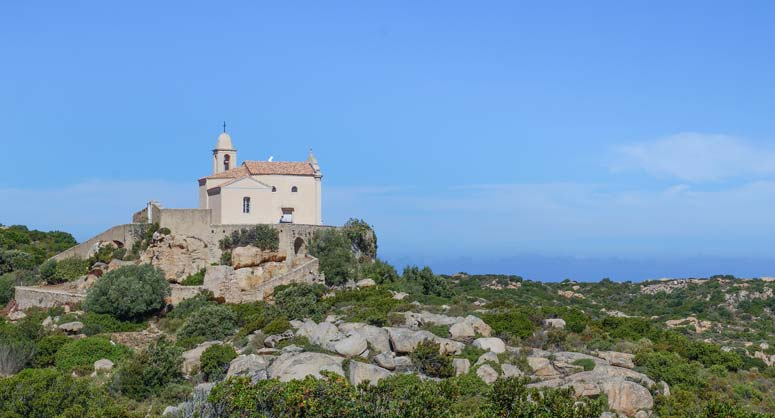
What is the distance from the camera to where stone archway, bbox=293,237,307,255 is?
45438 mm

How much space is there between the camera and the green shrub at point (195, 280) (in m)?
43.8

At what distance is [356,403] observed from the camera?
78.7 ft

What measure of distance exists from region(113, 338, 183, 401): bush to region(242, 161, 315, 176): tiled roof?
16.8m

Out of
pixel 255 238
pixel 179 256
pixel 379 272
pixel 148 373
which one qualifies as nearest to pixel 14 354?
pixel 148 373

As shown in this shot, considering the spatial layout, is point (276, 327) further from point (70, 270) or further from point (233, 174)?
point (70, 270)

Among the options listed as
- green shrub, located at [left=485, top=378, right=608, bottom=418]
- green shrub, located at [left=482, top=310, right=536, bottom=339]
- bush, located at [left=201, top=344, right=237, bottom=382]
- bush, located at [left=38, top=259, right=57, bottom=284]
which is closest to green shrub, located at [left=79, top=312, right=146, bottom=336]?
bush, located at [left=38, top=259, right=57, bottom=284]

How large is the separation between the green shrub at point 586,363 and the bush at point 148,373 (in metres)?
12.9

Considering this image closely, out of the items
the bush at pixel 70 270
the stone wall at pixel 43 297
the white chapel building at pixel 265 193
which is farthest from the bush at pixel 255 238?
the bush at pixel 70 270

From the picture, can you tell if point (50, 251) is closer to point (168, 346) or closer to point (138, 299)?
point (138, 299)

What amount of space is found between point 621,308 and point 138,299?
27057 mm

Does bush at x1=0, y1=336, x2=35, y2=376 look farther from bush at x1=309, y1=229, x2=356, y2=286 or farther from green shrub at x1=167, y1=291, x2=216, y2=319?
bush at x1=309, y1=229, x2=356, y2=286

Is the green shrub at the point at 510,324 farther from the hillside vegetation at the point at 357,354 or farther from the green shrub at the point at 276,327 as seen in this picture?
the green shrub at the point at 276,327

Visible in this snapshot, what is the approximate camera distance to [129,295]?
4075 centimetres

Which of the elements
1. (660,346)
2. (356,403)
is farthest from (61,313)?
(660,346)
